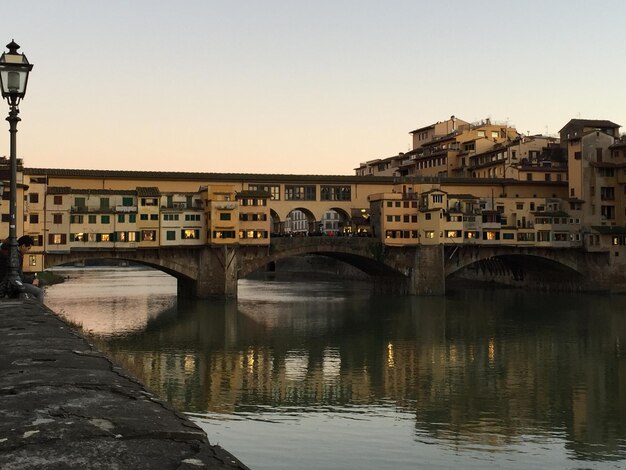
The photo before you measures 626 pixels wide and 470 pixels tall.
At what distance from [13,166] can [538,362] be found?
2604 centimetres

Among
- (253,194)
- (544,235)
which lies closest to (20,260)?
(253,194)

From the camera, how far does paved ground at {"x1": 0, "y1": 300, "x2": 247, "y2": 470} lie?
4.77 meters

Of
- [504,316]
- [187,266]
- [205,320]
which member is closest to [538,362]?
[504,316]

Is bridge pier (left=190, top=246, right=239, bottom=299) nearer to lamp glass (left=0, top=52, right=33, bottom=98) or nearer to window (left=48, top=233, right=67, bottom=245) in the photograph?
window (left=48, top=233, right=67, bottom=245)

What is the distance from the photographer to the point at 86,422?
564 centimetres

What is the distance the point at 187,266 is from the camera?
203 ft

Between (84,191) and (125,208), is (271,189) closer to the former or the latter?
(125,208)

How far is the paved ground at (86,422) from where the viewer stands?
4766 millimetres

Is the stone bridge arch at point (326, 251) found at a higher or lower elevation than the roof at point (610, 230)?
lower

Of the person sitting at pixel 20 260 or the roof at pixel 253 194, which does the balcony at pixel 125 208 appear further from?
the person sitting at pixel 20 260

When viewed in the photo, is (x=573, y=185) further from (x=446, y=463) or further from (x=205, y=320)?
(x=446, y=463)

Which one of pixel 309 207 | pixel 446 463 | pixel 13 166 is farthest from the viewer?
pixel 309 207

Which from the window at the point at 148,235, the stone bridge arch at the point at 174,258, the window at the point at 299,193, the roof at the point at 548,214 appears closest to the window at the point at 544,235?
the roof at the point at 548,214

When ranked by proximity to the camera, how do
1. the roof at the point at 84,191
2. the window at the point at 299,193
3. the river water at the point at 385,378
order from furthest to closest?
the window at the point at 299,193, the roof at the point at 84,191, the river water at the point at 385,378
